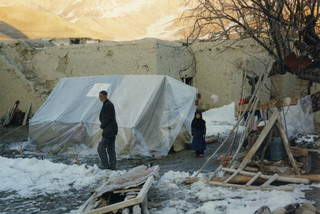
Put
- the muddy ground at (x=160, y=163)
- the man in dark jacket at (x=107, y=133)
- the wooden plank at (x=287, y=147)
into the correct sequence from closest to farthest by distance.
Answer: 1. the muddy ground at (x=160, y=163)
2. the wooden plank at (x=287, y=147)
3. the man in dark jacket at (x=107, y=133)

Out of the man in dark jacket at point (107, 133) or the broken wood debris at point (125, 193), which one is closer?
the broken wood debris at point (125, 193)

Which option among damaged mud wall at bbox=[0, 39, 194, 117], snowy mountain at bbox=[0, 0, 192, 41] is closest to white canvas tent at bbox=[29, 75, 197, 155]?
damaged mud wall at bbox=[0, 39, 194, 117]

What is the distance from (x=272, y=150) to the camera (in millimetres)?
6781

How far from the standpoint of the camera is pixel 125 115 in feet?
30.8

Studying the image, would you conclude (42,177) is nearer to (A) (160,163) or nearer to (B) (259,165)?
(A) (160,163)

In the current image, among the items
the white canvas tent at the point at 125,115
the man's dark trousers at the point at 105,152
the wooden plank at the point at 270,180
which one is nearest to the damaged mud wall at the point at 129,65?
the white canvas tent at the point at 125,115

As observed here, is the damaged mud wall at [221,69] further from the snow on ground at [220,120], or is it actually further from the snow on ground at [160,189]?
the snow on ground at [160,189]

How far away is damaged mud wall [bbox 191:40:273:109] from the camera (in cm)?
1445

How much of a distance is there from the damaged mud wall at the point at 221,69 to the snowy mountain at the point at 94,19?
24.7 m

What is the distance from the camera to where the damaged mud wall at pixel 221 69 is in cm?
1445

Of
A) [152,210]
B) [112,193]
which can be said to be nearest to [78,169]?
[112,193]

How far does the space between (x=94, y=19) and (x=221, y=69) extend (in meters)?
48.1

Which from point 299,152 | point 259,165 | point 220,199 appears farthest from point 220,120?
point 220,199

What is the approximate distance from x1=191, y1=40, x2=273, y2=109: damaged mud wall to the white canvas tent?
4.67 m
